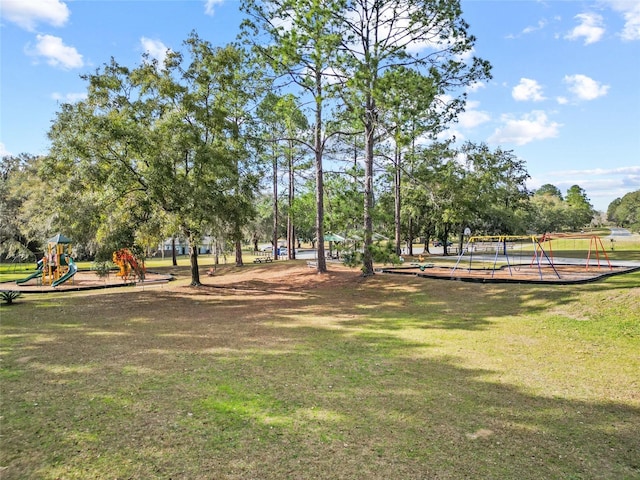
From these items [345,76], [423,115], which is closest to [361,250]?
[423,115]

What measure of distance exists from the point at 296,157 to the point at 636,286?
65.6 ft

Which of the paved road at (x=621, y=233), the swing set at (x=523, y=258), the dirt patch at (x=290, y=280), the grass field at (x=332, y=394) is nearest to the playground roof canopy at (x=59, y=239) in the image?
the dirt patch at (x=290, y=280)

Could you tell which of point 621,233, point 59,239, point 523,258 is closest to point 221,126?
point 59,239

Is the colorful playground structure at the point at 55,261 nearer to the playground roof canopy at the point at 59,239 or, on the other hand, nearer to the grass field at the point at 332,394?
the playground roof canopy at the point at 59,239

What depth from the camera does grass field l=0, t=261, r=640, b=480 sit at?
149 inches

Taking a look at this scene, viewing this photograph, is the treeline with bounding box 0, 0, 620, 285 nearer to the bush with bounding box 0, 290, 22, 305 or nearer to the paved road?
the bush with bounding box 0, 290, 22, 305

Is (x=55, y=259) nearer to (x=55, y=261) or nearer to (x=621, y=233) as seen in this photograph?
(x=55, y=261)

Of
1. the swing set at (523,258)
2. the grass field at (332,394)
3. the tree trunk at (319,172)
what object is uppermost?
the tree trunk at (319,172)

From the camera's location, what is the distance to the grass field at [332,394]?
3.79 metres

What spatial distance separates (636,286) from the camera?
11273 millimetres

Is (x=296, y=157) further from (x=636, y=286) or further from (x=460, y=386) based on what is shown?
(x=460, y=386)

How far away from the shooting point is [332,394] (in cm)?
554

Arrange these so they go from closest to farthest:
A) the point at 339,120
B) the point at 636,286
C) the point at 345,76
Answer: the point at 636,286, the point at 345,76, the point at 339,120

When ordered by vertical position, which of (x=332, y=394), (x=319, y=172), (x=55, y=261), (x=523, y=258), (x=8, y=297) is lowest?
(x=332, y=394)
